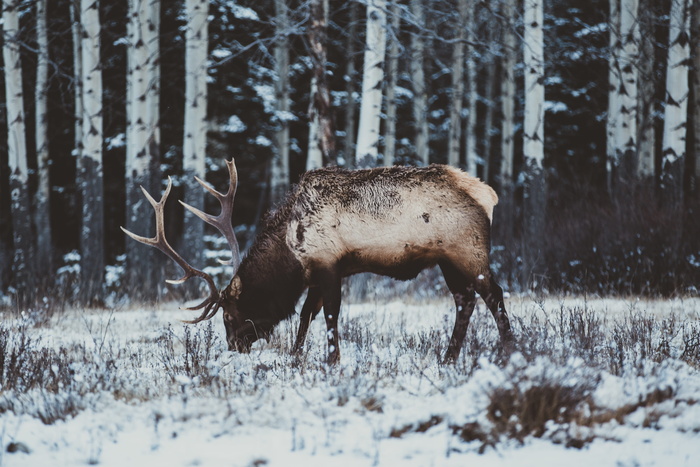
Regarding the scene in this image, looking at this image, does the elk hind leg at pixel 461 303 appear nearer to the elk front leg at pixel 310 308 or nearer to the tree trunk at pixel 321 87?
the elk front leg at pixel 310 308

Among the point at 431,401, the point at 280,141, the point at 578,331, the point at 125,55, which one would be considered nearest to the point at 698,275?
the point at 578,331

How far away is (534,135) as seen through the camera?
9422mm

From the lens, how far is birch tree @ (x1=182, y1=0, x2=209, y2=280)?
33.2 feet

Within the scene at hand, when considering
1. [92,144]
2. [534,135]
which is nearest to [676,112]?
[534,135]

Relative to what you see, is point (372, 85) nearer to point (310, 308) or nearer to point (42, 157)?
point (310, 308)

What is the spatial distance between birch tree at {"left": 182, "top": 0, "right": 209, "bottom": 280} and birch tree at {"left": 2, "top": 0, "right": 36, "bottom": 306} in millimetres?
2463

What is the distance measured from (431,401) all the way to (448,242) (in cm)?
158

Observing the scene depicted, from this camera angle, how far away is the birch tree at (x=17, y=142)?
1062 cm

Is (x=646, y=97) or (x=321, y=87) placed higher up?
(x=646, y=97)

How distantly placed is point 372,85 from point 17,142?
254 inches

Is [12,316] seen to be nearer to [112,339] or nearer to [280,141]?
[112,339]

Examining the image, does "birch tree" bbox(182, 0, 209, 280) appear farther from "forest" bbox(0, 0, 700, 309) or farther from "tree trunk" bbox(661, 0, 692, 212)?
"tree trunk" bbox(661, 0, 692, 212)

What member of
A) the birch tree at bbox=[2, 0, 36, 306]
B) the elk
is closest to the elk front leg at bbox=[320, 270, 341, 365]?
the elk

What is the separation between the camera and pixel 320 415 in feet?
11.1
